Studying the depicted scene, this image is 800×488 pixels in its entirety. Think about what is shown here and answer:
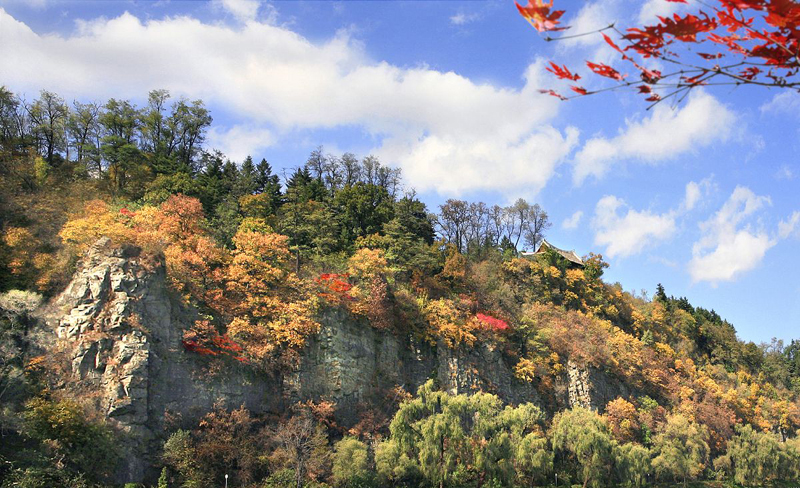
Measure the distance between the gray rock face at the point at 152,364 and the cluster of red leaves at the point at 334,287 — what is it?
95cm

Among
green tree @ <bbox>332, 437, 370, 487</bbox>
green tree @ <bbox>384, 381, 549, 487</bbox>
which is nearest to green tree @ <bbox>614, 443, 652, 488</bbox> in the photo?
green tree @ <bbox>384, 381, 549, 487</bbox>

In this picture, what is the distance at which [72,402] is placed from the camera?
19641 millimetres

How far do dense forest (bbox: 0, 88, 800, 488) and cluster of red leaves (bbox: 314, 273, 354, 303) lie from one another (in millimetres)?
123

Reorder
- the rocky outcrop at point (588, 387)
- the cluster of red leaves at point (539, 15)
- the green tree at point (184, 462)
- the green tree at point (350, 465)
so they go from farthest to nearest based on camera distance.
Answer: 1. the rocky outcrop at point (588, 387)
2. the green tree at point (350, 465)
3. the green tree at point (184, 462)
4. the cluster of red leaves at point (539, 15)

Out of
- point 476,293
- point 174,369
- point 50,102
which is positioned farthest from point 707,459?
point 50,102

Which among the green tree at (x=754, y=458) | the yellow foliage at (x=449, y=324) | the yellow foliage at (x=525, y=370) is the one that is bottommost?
the green tree at (x=754, y=458)

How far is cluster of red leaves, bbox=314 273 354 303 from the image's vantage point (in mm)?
29016

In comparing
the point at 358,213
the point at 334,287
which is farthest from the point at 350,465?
the point at 358,213

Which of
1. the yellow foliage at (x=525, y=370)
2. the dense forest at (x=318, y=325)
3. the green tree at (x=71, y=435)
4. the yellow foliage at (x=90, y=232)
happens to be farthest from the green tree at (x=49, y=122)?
the yellow foliage at (x=525, y=370)

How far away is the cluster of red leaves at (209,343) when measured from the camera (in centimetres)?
2375

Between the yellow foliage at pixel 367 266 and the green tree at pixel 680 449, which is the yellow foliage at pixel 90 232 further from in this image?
the green tree at pixel 680 449

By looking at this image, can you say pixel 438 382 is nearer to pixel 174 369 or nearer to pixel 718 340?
pixel 174 369

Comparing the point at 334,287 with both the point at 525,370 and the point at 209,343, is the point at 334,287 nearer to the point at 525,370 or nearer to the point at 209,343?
the point at 209,343

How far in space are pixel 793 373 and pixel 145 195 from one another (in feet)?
243
